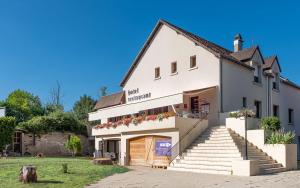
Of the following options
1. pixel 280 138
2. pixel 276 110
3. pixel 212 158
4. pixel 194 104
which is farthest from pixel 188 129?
pixel 276 110

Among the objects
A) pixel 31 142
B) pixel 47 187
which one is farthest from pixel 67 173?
pixel 31 142

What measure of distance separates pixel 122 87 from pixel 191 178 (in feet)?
77.2

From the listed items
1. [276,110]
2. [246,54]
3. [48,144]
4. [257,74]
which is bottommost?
[48,144]

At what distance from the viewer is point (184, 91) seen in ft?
105

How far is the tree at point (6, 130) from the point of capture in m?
39.3

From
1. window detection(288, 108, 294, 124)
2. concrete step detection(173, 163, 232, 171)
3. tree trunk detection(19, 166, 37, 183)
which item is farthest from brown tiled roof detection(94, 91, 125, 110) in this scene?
tree trunk detection(19, 166, 37, 183)

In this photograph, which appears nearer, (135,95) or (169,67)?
(169,67)

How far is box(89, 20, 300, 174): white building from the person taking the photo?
2861cm

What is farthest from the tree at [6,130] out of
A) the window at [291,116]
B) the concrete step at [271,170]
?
the window at [291,116]

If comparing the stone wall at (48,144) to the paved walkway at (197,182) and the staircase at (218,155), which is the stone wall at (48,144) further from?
the paved walkway at (197,182)

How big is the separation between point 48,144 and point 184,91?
21.0 meters

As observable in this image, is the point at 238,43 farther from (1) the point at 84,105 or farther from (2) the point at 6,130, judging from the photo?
(1) the point at 84,105

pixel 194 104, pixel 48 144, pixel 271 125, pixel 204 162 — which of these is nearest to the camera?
pixel 204 162

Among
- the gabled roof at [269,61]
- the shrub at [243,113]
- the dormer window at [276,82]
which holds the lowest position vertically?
the shrub at [243,113]
